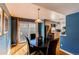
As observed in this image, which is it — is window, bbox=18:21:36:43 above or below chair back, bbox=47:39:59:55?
above

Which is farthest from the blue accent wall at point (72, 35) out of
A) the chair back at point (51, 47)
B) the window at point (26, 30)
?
the window at point (26, 30)

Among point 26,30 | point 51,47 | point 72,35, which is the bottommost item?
point 51,47

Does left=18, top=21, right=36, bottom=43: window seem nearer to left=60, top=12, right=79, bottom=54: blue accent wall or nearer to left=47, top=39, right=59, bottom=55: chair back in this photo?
left=60, top=12, right=79, bottom=54: blue accent wall

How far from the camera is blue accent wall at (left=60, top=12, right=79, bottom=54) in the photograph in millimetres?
3959

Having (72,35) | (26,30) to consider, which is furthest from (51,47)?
(26,30)

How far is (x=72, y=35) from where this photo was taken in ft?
14.0

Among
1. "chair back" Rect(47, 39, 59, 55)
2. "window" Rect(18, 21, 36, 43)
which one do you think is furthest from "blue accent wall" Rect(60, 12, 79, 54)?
"window" Rect(18, 21, 36, 43)

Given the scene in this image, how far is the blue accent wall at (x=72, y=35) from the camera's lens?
3.96m

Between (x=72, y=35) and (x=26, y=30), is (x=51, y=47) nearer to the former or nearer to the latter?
(x=72, y=35)

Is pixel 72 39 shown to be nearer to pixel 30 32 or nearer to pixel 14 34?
pixel 30 32

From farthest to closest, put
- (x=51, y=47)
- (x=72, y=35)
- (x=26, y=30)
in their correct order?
(x=26, y=30) < (x=72, y=35) < (x=51, y=47)
